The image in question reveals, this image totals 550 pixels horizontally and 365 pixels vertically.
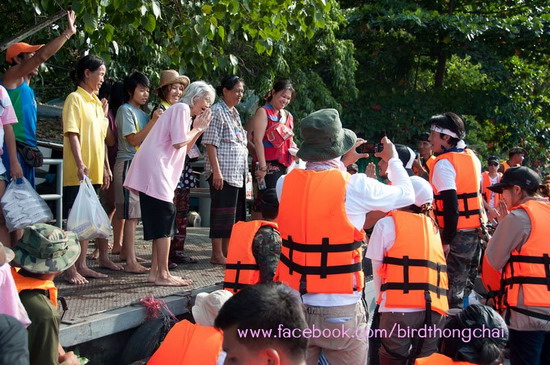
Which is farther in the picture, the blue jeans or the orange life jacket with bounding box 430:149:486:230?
the orange life jacket with bounding box 430:149:486:230

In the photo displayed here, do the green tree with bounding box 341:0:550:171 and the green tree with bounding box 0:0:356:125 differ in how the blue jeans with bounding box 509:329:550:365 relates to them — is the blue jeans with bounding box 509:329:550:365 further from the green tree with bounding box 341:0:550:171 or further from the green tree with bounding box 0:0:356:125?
the green tree with bounding box 341:0:550:171

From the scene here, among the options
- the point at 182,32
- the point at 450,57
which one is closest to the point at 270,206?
the point at 182,32

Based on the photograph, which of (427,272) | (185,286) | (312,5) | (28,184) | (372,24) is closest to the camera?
(427,272)

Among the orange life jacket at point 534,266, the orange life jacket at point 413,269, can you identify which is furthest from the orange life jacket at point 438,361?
the orange life jacket at point 534,266

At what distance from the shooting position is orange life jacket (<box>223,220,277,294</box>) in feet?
17.0

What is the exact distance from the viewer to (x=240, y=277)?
5195 mm

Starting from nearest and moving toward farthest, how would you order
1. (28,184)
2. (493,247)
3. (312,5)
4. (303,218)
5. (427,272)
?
(303,218) → (427,272) → (493,247) → (28,184) → (312,5)

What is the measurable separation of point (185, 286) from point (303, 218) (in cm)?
234

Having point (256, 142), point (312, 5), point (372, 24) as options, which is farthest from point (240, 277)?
point (372, 24)

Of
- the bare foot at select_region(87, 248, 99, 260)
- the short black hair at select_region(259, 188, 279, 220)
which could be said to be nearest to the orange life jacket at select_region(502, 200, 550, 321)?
the short black hair at select_region(259, 188, 279, 220)

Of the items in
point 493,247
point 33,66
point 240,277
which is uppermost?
point 33,66

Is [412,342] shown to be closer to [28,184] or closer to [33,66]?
[28,184]

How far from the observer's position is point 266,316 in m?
2.49

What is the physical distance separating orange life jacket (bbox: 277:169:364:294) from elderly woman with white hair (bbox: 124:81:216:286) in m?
2.11
